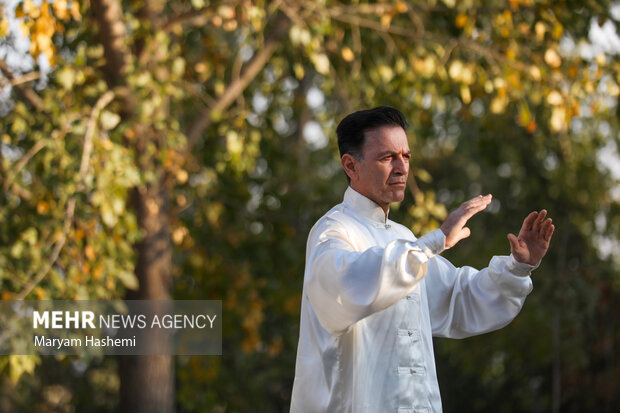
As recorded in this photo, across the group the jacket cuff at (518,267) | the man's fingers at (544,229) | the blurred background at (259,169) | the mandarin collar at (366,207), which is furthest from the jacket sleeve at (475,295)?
the blurred background at (259,169)

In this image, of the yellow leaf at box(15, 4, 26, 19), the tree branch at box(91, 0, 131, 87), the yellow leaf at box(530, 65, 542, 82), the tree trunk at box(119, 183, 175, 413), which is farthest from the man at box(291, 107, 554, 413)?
the tree trunk at box(119, 183, 175, 413)

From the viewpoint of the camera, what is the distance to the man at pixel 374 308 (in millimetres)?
2350

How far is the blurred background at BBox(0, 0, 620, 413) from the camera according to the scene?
4734mm

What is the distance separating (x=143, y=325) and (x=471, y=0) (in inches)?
121

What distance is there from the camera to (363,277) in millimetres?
2301

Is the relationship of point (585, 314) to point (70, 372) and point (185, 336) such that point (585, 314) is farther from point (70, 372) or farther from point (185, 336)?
point (70, 372)

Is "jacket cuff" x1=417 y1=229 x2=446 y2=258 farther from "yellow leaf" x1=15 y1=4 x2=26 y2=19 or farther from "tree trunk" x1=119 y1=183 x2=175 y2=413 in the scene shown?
"tree trunk" x1=119 y1=183 x2=175 y2=413

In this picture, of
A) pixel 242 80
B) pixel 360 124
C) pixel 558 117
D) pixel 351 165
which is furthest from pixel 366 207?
pixel 242 80

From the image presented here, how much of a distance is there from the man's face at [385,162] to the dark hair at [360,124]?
0.02 meters

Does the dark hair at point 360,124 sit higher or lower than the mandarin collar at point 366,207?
higher

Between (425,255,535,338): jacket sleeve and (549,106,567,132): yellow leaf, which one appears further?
(549,106,567,132): yellow leaf

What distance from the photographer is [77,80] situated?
484 cm

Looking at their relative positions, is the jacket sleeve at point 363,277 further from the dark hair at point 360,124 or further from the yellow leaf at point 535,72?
the yellow leaf at point 535,72

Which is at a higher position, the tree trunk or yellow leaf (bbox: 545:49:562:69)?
yellow leaf (bbox: 545:49:562:69)
